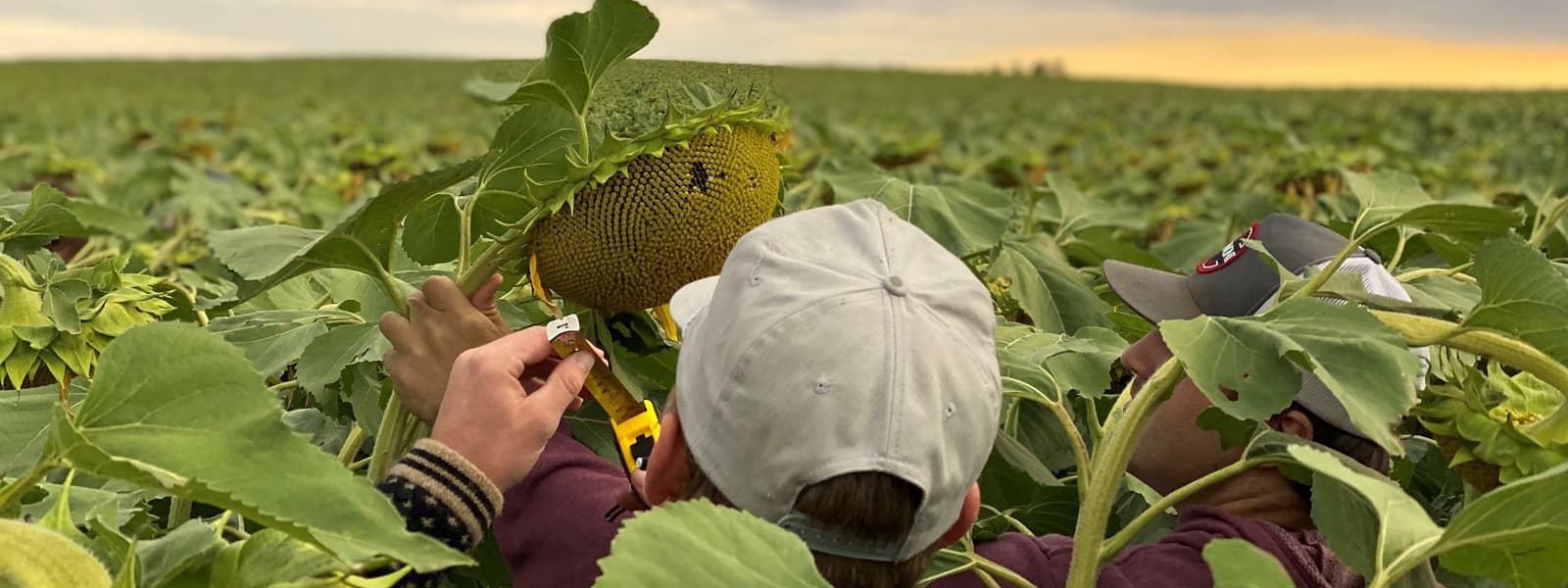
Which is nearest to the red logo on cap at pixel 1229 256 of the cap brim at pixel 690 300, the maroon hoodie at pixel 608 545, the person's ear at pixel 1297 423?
the person's ear at pixel 1297 423

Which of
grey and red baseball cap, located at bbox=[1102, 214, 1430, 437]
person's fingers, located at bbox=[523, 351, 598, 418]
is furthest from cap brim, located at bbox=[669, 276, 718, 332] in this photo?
grey and red baseball cap, located at bbox=[1102, 214, 1430, 437]

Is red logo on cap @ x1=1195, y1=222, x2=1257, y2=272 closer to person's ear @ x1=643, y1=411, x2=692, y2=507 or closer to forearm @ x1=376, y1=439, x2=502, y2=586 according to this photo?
person's ear @ x1=643, y1=411, x2=692, y2=507

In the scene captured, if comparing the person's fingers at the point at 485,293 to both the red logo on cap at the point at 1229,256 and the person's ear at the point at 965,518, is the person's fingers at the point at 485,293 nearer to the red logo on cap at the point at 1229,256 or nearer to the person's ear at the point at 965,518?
the person's ear at the point at 965,518

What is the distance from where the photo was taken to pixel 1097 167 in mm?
9547

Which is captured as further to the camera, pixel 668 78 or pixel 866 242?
pixel 668 78

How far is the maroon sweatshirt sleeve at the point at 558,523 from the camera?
1460mm

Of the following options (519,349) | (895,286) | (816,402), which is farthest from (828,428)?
(519,349)

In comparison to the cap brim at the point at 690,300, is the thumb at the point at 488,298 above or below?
below

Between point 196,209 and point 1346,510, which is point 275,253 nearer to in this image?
point 1346,510

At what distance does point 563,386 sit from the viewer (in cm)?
143

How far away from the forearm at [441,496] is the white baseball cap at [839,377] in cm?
21

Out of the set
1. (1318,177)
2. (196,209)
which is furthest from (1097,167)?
A: (196,209)

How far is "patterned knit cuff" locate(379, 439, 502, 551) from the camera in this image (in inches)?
50.3

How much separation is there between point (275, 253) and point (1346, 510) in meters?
1.17
